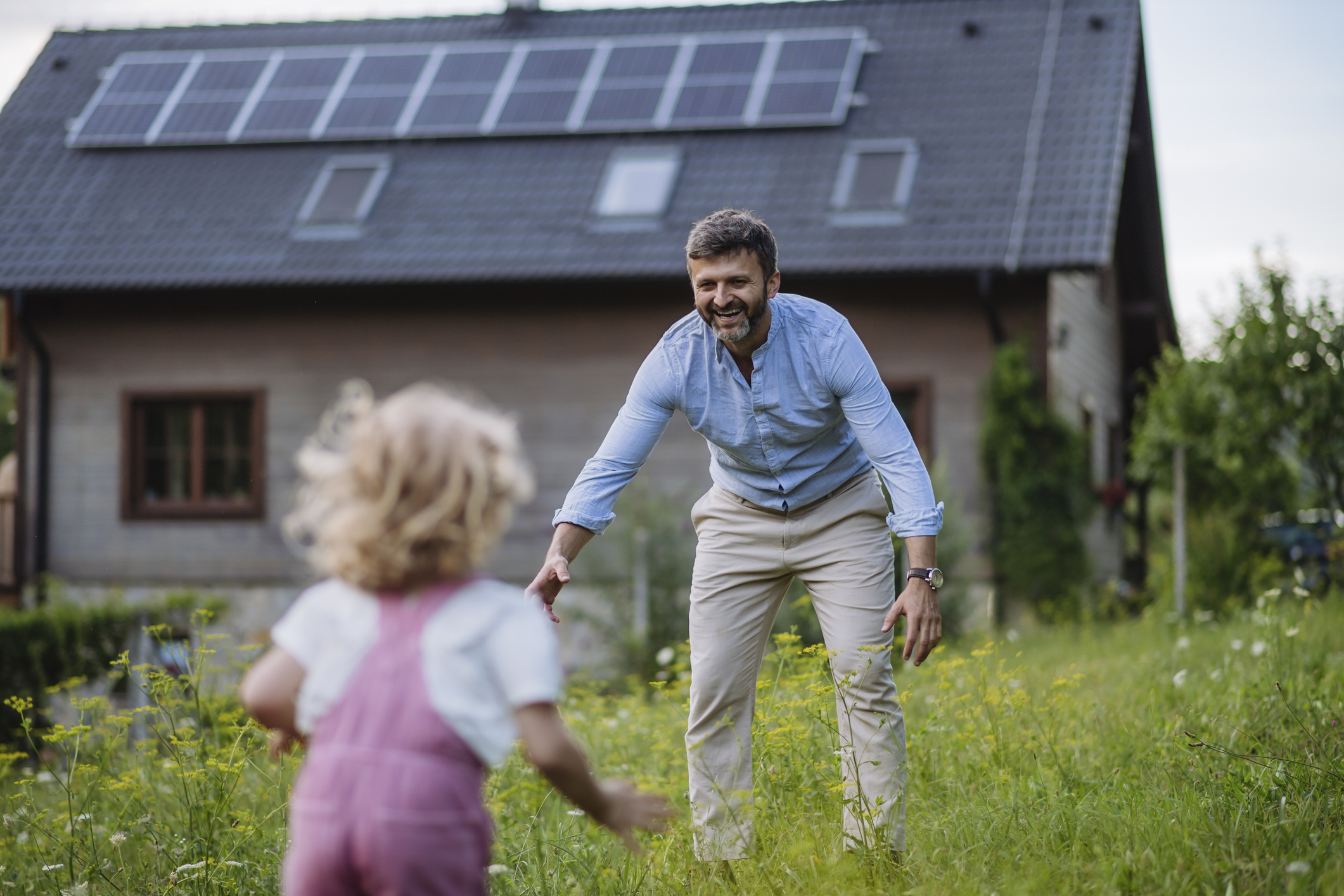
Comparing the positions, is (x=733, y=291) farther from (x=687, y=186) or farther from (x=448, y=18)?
(x=448, y=18)

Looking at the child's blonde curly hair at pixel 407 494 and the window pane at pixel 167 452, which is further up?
the window pane at pixel 167 452

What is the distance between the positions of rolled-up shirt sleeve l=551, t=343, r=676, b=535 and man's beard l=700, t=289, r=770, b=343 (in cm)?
21

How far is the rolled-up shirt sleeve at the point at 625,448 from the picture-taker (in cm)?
360

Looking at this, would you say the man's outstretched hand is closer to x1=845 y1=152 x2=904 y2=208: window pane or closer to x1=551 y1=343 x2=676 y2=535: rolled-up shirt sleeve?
x1=551 y1=343 x2=676 y2=535: rolled-up shirt sleeve

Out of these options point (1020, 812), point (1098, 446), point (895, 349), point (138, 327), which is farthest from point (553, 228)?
point (1020, 812)

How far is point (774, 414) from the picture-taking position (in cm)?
377

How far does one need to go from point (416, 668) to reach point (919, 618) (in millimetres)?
1641

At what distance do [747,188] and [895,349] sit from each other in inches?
84.1

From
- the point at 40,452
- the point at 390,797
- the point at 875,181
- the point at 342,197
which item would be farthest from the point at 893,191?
the point at 390,797

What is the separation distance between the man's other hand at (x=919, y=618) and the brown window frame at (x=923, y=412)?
937cm

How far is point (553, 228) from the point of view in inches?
523

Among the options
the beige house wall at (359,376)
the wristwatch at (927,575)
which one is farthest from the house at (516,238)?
the wristwatch at (927,575)

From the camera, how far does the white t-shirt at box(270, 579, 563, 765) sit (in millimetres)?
2031

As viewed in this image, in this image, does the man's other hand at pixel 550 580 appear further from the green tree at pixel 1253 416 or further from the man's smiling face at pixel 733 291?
the green tree at pixel 1253 416
